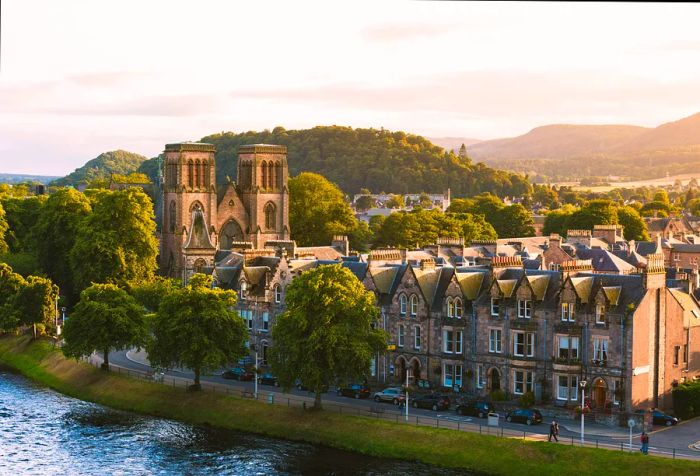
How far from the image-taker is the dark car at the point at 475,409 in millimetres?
67625

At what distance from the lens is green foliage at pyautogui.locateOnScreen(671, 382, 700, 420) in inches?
2677

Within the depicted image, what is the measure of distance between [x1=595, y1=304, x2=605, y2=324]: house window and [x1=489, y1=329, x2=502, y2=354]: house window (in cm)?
726

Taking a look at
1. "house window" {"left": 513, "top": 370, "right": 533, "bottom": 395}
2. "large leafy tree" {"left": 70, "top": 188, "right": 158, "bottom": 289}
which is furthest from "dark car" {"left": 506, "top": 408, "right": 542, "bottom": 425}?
"large leafy tree" {"left": 70, "top": 188, "right": 158, "bottom": 289}

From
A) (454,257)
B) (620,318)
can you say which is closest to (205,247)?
(454,257)

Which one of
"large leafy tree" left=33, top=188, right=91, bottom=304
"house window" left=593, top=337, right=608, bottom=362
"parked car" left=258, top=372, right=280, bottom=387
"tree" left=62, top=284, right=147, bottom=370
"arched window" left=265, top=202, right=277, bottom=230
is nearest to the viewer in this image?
"house window" left=593, top=337, right=608, bottom=362

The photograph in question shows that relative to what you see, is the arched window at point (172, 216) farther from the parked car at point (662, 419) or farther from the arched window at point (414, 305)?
the parked car at point (662, 419)

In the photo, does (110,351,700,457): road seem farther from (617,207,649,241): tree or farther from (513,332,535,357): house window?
(617,207,649,241): tree

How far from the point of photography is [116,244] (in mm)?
118125

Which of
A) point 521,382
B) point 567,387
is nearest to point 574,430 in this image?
point 567,387

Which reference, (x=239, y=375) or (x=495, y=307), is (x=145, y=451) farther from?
(x=495, y=307)

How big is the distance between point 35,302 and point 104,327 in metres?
24.9

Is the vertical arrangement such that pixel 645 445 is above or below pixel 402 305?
below

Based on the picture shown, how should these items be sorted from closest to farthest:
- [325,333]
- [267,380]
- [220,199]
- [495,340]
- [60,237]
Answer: [325,333]
[495,340]
[267,380]
[60,237]
[220,199]

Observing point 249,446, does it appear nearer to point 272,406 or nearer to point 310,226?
point 272,406
